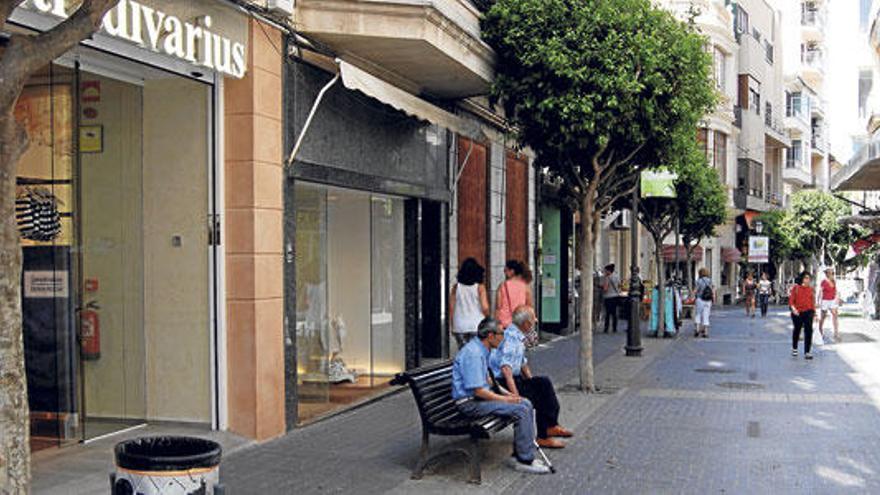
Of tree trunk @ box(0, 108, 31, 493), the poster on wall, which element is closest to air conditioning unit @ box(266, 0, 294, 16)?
tree trunk @ box(0, 108, 31, 493)

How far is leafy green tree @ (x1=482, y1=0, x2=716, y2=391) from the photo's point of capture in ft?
38.2

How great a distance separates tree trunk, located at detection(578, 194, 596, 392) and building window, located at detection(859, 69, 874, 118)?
3403cm

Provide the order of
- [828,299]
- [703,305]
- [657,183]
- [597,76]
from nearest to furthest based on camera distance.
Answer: [597,76], [657,183], [828,299], [703,305]

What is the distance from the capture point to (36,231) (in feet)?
27.9

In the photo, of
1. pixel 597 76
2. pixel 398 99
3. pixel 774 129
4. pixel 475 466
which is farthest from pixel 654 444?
pixel 774 129

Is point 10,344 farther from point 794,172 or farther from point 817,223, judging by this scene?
point 794,172

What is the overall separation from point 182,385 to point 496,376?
10.1 feet

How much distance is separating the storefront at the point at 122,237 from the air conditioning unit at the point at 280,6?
17.3 inches

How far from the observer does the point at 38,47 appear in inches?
163

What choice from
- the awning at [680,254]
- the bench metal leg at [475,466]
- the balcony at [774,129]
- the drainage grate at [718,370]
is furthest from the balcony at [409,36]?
the balcony at [774,129]

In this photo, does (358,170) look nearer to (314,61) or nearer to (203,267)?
(314,61)

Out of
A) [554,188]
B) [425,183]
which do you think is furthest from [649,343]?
[425,183]

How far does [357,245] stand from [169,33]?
5384 mm

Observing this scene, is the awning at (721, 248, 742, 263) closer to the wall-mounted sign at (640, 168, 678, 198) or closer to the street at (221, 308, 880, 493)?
the wall-mounted sign at (640, 168, 678, 198)
